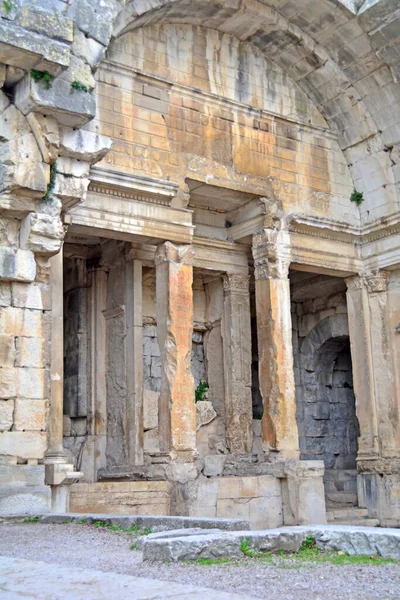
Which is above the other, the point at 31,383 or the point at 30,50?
the point at 30,50

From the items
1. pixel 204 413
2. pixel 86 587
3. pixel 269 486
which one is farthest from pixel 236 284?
pixel 86 587

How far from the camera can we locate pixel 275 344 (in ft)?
40.6

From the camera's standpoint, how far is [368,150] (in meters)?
13.8

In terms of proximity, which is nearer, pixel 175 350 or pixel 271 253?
pixel 175 350

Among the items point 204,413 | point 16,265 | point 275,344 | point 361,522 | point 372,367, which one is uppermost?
point 16,265

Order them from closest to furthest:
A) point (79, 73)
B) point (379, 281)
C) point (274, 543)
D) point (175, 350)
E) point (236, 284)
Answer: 1. point (274, 543)
2. point (79, 73)
3. point (175, 350)
4. point (379, 281)
5. point (236, 284)

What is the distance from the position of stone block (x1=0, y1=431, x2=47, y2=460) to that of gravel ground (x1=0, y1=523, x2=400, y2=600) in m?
2.39

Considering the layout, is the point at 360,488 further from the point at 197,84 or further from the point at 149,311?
the point at 197,84

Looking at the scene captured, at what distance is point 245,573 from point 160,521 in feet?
7.84

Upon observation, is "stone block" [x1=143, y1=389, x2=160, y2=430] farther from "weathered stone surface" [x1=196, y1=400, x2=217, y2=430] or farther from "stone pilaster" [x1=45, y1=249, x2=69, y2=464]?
"stone pilaster" [x1=45, y1=249, x2=69, y2=464]

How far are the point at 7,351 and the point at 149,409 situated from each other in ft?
15.3

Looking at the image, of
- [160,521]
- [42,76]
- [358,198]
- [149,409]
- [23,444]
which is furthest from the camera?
[358,198]

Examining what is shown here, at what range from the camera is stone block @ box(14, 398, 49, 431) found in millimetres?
8727

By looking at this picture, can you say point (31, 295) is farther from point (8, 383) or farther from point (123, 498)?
point (123, 498)
